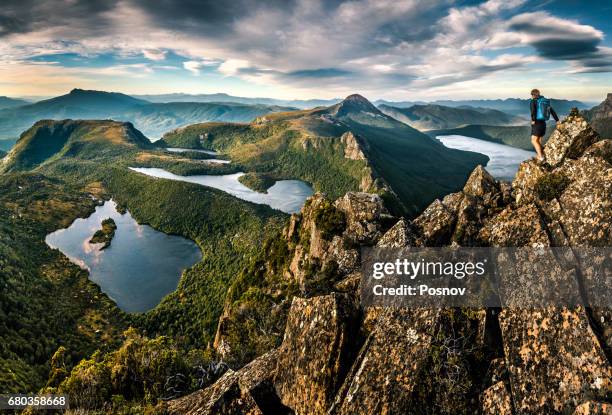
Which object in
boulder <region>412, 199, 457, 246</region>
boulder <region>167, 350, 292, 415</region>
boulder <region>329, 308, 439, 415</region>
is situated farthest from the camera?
boulder <region>412, 199, 457, 246</region>

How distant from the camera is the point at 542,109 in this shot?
30.8 metres

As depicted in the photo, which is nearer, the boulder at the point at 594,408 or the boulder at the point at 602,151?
the boulder at the point at 594,408

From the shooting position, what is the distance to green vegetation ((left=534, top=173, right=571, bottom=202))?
23.8m

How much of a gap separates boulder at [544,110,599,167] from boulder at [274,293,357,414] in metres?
22.1

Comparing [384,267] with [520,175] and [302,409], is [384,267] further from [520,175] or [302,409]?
[520,175]

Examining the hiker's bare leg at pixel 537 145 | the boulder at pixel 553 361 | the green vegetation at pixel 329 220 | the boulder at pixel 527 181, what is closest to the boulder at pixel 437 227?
the boulder at pixel 527 181

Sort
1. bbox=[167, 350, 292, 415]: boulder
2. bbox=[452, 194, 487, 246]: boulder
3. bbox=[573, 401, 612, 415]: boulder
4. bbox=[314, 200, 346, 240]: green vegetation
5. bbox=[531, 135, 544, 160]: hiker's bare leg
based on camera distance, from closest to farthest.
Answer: bbox=[573, 401, 612, 415]: boulder
bbox=[167, 350, 292, 415]: boulder
bbox=[452, 194, 487, 246]: boulder
bbox=[531, 135, 544, 160]: hiker's bare leg
bbox=[314, 200, 346, 240]: green vegetation

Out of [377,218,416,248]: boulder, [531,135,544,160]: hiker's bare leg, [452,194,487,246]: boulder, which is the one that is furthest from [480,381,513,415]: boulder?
[531,135,544,160]: hiker's bare leg

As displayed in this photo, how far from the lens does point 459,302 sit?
19.4 meters

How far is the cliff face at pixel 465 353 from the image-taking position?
15.5m

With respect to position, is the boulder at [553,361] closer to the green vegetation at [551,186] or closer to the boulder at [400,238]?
the green vegetation at [551,186]

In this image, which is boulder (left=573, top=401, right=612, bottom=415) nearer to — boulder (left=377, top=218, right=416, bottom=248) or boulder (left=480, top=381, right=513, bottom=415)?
boulder (left=480, top=381, right=513, bottom=415)

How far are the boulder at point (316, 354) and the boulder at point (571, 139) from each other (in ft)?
72.3

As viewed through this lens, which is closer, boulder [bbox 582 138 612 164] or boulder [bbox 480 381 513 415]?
boulder [bbox 480 381 513 415]
